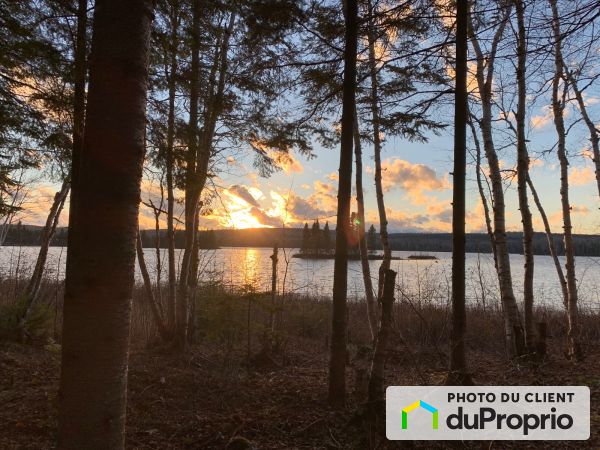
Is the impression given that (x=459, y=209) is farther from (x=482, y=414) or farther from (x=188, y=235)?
(x=188, y=235)

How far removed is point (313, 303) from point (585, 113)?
10.1 metres

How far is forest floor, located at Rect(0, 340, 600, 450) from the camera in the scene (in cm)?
396

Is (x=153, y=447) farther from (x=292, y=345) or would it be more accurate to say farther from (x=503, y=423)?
(x=292, y=345)

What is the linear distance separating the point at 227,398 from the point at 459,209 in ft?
12.1

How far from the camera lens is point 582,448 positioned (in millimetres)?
3857

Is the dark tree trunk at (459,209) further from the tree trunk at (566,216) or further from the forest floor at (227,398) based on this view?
the tree trunk at (566,216)

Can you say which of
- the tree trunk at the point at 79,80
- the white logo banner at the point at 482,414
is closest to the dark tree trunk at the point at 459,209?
the white logo banner at the point at 482,414

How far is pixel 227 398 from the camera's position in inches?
202

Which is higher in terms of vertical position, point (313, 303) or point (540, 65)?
point (540, 65)

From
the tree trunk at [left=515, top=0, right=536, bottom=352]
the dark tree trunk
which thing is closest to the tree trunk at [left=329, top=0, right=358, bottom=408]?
the dark tree trunk

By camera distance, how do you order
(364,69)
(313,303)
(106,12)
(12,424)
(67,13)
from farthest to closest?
1. (313,303)
2. (364,69)
3. (67,13)
4. (12,424)
5. (106,12)

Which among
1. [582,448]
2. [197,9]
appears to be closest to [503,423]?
[582,448]

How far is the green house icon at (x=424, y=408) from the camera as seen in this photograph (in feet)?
13.3

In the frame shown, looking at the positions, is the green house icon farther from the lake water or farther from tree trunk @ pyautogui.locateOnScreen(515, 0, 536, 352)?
tree trunk @ pyautogui.locateOnScreen(515, 0, 536, 352)
